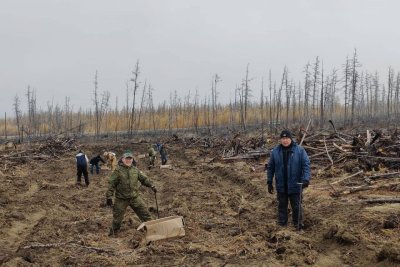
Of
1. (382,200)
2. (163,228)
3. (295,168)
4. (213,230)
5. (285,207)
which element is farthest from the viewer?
(382,200)

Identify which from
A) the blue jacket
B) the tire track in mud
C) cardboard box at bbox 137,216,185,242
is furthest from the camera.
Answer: the blue jacket

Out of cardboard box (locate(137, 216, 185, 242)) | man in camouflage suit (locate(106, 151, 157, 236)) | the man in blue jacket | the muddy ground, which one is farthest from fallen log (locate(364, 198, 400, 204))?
man in camouflage suit (locate(106, 151, 157, 236))

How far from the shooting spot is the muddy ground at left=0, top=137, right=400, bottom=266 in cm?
630

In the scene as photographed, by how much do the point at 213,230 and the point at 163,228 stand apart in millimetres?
1255

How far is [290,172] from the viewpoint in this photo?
25.7 ft

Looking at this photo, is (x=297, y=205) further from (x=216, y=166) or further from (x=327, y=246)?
(x=216, y=166)

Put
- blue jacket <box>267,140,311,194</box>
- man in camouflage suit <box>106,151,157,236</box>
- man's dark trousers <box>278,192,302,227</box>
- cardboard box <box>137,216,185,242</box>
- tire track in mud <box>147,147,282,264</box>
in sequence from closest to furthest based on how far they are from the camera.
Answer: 1. tire track in mud <box>147,147,282,264</box>
2. cardboard box <box>137,216,185,242</box>
3. blue jacket <box>267,140,311,194</box>
4. man's dark trousers <box>278,192,302,227</box>
5. man in camouflage suit <box>106,151,157,236</box>

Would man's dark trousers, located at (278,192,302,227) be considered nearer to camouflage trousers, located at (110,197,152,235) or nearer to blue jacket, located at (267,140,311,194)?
blue jacket, located at (267,140,311,194)

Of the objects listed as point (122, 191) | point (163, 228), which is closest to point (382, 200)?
point (163, 228)

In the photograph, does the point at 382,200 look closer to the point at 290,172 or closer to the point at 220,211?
the point at 290,172

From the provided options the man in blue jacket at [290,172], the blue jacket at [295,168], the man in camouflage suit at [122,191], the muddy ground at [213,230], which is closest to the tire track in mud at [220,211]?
the muddy ground at [213,230]

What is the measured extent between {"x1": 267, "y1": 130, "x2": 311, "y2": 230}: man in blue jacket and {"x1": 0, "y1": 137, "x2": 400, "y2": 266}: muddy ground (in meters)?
0.36

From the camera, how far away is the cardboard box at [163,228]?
24.3 ft

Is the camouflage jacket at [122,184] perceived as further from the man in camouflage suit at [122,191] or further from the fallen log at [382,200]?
the fallen log at [382,200]
